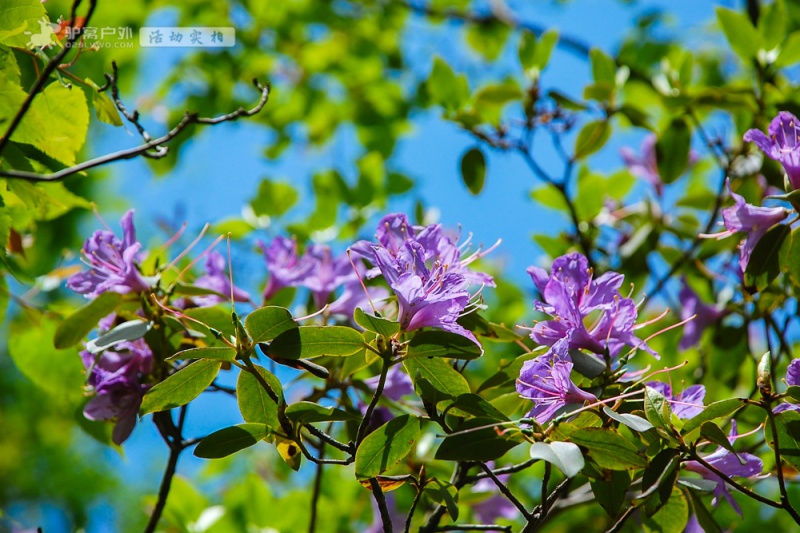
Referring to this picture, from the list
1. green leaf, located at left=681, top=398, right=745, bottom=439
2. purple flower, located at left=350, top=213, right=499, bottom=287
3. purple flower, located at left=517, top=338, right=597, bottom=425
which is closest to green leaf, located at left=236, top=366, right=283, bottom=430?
purple flower, located at left=350, top=213, right=499, bottom=287

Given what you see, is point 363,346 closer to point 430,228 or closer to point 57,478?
point 430,228

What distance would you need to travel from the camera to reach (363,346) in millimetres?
1155

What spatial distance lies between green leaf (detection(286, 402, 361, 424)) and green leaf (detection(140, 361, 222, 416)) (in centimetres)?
12

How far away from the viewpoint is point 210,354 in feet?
3.62

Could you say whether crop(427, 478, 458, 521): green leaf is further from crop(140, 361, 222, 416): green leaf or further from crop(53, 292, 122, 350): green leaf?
crop(53, 292, 122, 350): green leaf

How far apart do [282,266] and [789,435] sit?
1053 mm

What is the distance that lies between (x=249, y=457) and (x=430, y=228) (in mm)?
3003

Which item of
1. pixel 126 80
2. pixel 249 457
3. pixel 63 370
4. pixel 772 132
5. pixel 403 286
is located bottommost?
pixel 249 457

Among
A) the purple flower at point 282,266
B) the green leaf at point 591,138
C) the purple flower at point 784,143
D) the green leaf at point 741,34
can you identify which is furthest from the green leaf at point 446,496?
the green leaf at point 741,34

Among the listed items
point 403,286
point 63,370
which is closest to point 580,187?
point 403,286

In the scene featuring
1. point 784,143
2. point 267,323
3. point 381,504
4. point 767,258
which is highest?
point 784,143

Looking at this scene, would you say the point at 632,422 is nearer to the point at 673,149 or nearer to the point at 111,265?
the point at 111,265

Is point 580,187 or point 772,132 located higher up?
point 772,132

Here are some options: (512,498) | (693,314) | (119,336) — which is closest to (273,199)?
(119,336)
